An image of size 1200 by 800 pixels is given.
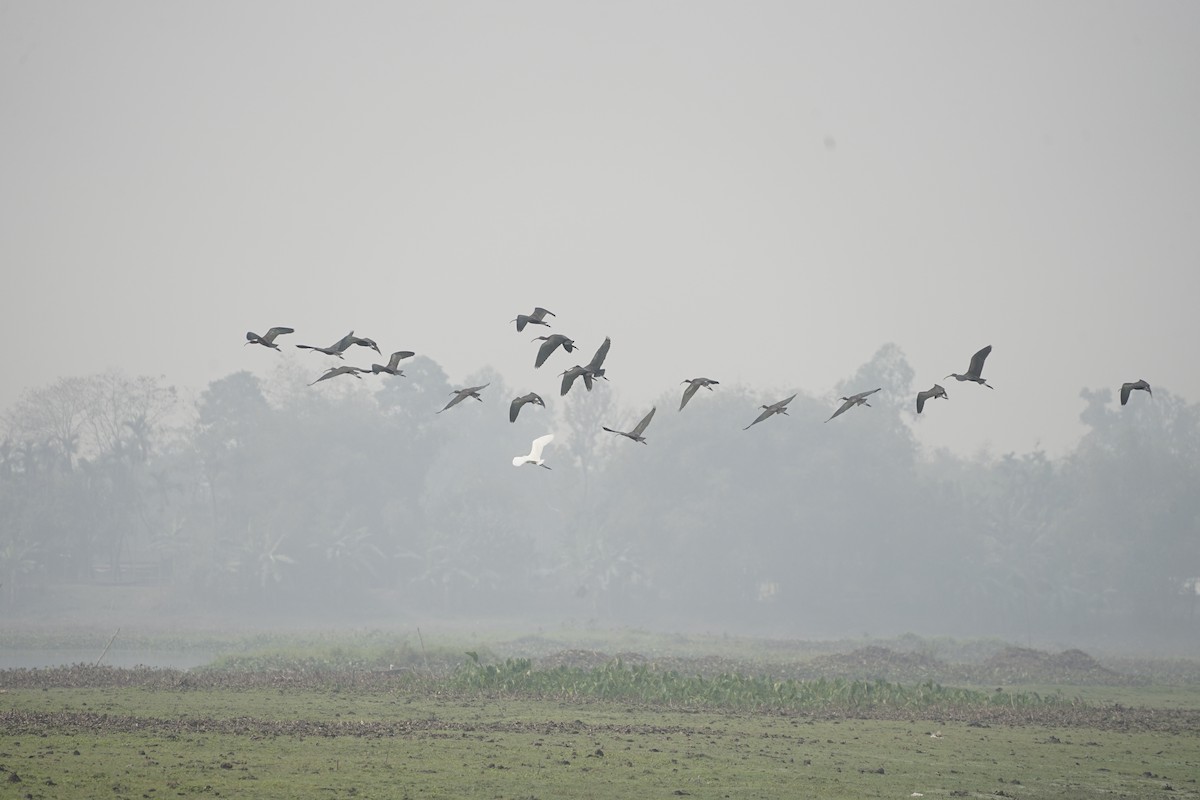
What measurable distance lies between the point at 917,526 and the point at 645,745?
84423mm

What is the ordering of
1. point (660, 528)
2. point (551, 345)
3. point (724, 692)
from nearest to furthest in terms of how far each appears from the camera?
1. point (551, 345)
2. point (724, 692)
3. point (660, 528)

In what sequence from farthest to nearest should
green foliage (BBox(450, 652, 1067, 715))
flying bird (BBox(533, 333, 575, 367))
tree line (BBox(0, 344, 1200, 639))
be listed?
tree line (BBox(0, 344, 1200, 639)) → green foliage (BBox(450, 652, 1067, 715)) → flying bird (BBox(533, 333, 575, 367))

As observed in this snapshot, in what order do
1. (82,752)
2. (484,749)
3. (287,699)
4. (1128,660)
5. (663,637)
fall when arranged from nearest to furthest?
1. (82,752)
2. (484,749)
3. (287,699)
4. (1128,660)
5. (663,637)

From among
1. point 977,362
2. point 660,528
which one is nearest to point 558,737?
point 977,362

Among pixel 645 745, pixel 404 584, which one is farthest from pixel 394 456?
pixel 645 745

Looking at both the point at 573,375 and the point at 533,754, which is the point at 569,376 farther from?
the point at 533,754

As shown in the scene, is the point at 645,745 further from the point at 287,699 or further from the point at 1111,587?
the point at 1111,587

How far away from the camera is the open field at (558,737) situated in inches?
747

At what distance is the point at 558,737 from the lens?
23859 millimetres

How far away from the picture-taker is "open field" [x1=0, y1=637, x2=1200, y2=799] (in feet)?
62.2

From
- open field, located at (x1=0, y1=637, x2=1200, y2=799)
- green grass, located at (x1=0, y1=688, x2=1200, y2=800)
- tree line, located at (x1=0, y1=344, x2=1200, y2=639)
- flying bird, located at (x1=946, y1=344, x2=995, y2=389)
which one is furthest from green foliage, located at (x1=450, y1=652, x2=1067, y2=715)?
tree line, located at (x1=0, y1=344, x2=1200, y2=639)

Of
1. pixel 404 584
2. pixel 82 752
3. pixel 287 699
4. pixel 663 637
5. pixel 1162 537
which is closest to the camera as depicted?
pixel 82 752

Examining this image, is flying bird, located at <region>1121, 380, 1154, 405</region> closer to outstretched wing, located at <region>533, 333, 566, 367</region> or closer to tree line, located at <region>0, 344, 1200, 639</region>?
outstretched wing, located at <region>533, 333, 566, 367</region>

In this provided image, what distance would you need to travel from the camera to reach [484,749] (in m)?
22.0
